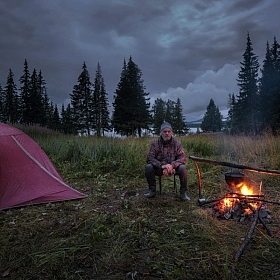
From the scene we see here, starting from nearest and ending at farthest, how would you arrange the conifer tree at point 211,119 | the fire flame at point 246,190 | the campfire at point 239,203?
1. the campfire at point 239,203
2. the fire flame at point 246,190
3. the conifer tree at point 211,119

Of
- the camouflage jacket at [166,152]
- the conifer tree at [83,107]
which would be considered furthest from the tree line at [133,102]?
the camouflage jacket at [166,152]

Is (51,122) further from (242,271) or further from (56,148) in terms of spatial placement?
(242,271)

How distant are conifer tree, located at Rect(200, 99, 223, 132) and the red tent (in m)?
54.3

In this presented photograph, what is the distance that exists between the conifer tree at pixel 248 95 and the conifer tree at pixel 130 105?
11679mm

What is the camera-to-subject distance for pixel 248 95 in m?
31.1

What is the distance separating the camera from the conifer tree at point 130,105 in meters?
29.9

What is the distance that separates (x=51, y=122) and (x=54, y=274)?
43.7 meters

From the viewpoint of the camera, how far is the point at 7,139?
4734 millimetres

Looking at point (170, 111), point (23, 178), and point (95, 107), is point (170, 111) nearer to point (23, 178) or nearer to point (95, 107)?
point (95, 107)

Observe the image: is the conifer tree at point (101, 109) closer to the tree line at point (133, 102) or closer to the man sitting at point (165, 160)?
the tree line at point (133, 102)

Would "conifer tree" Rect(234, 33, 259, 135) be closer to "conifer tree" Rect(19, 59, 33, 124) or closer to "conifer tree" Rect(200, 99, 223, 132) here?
"conifer tree" Rect(200, 99, 223, 132)

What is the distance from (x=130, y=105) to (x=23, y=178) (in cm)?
2569

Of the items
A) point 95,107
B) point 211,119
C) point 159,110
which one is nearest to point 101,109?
point 95,107

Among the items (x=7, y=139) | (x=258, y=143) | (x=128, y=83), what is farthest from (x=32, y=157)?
(x=128, y=83)
